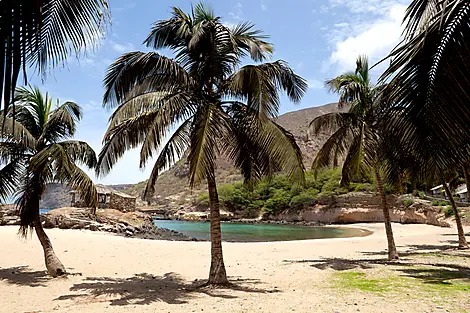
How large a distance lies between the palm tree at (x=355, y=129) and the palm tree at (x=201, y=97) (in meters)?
3.89

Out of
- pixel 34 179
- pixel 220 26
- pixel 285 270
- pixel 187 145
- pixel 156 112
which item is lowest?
pixel 285 270

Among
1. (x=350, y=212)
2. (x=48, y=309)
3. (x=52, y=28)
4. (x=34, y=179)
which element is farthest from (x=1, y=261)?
Answer: (x=350, y=212)

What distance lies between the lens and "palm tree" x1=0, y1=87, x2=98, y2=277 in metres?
9.52

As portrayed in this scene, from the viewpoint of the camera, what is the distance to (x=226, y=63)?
28.9 ft

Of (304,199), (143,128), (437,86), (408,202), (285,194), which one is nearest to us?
(437,86)

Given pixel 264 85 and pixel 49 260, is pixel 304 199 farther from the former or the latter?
pixel 264 85

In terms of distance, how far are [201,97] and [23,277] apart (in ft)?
23.0

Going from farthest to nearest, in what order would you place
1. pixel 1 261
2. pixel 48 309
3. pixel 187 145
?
pixel 1 261 → pixel 187 145 → pixel 48 309

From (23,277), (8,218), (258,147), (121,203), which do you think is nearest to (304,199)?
(121,203)

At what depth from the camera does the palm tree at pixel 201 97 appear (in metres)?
7.94

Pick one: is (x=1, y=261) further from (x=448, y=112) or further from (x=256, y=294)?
(x=448, y=112)

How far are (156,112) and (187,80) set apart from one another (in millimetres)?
1202

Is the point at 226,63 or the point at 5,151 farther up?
the point at 226,63

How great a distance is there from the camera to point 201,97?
858 centimetres
